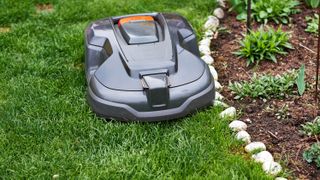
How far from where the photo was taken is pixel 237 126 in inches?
137

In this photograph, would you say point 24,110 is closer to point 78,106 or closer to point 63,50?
→ point 78,106

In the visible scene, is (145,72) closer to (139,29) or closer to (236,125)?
(139,29)

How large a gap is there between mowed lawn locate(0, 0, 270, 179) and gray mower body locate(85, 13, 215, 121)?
0.10 m

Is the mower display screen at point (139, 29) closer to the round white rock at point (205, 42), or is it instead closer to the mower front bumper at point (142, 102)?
the mower front bumper at point (142, 102)

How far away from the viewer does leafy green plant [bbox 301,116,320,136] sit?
339 cm

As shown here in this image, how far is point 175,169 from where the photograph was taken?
10.2ft

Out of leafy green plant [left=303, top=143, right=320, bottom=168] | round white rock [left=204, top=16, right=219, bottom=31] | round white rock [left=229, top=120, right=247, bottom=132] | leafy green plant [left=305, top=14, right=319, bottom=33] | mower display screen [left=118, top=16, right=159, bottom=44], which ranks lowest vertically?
leafy green plant [left=303, top=143, right=320, bottom=168]

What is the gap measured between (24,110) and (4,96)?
0.99ft

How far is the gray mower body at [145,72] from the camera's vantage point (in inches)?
136

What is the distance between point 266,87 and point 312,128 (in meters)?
0.55

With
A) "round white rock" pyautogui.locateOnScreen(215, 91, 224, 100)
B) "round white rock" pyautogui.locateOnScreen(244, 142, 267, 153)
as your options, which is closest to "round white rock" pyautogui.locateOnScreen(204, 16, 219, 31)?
"round white rock" pyautogui.locateOnScreen(215, 91, 224, 100)

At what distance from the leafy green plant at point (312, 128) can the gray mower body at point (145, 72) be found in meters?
0.62

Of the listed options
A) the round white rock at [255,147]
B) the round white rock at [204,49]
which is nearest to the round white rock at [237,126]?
the round white rock at [255,147]

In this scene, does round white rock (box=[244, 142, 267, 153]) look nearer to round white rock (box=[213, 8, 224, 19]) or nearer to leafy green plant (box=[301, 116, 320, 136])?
leafy green plant (box=[301, 116, 320, 136])
